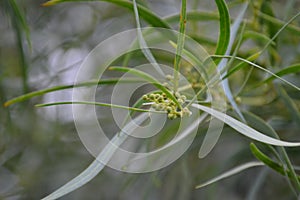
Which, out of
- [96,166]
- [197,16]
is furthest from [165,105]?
[197,16]

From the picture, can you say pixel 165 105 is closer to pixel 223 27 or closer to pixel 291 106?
pixel 223 27

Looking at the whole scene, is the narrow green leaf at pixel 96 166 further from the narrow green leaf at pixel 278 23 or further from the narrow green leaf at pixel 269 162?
the narrow green leaf at pixel 278 23

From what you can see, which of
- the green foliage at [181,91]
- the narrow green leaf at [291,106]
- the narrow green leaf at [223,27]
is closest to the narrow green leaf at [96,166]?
the green foliage at [181,91]

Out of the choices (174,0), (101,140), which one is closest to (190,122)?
(101,140)

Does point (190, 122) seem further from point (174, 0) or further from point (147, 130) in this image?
point (174, 0)

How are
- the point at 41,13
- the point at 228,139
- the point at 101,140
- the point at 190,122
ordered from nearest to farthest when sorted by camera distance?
the point at 190,122 → the point at 101,140 → the point at 41,13 → the point at 228,139

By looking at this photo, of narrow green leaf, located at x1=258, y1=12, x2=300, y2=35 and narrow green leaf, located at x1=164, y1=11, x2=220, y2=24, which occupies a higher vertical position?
narrow green leaf, located at x1=258, y1=12, x2=300, y2=35

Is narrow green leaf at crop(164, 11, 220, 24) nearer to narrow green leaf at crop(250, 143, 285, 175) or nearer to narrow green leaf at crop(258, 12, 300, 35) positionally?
narrow green leaf at crop(258, 12, 300, 35)

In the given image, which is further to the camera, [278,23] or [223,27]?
[278,23]

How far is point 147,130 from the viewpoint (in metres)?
0.66

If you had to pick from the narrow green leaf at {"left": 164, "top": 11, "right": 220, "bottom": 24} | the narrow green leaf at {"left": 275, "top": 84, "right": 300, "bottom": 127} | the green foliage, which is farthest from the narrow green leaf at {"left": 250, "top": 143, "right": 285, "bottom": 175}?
the narrow green leaf at {"left": 164, "top": 11, "right": 220, "bottom": 24}

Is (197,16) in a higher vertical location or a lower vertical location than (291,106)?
higher

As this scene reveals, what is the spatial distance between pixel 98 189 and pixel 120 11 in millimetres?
494

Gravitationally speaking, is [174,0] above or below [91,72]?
above
